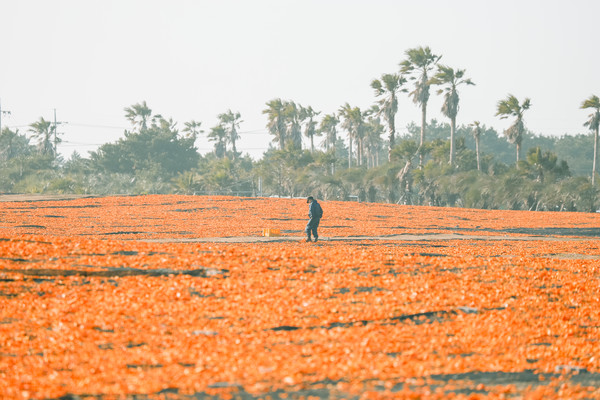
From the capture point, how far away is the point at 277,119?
87.6 meters

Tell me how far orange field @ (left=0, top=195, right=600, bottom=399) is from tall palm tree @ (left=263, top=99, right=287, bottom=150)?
67124mm

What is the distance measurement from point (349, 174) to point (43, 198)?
2823cm

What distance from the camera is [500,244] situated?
27.0 m

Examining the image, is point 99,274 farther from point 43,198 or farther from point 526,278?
point 43,198

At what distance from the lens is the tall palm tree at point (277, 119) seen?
87562 mm

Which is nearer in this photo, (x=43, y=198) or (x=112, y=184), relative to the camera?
(x=43, y=198)

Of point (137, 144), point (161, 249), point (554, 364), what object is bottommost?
point (554, 364)

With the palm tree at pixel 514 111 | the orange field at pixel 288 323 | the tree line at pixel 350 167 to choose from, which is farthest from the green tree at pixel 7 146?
the orange field at pixel 288 323

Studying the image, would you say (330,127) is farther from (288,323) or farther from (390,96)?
(288,323)

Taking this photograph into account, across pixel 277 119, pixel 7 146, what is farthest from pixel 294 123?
pixel 7 146

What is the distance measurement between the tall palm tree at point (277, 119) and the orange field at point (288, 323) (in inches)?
2643

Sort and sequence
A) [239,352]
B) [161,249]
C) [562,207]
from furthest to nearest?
1. [562,207]
2. [161,249]
3. [239,352]

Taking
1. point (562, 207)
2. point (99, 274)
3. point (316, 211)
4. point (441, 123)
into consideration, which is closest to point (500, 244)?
point (316, 211)

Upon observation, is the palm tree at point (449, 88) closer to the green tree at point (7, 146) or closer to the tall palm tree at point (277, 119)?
the tall palm tree at point (277, 119)
